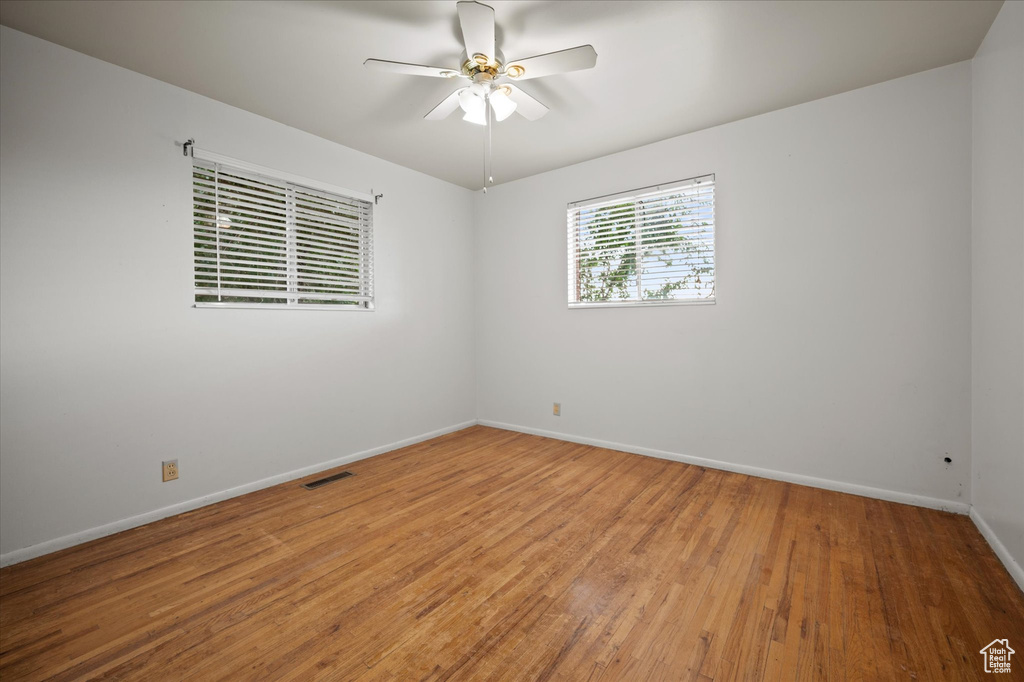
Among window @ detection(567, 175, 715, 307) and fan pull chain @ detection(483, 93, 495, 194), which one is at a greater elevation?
fan pull chain @ detection(483, 93, 495, 194)

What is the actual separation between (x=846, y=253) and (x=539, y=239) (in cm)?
254

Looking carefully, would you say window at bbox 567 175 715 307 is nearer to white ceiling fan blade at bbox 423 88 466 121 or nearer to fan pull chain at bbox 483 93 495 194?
fan pull chain at bbox 483 93 495 194

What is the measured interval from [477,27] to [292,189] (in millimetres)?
2077

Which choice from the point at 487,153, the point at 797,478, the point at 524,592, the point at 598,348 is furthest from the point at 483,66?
the point at 797,478

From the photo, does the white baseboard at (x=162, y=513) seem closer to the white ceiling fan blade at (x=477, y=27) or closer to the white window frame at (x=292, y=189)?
the white window frame at (x=292, y=189)

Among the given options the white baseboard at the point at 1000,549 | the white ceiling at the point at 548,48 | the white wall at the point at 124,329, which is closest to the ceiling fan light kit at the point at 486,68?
the white ceiling at the point at 548,48

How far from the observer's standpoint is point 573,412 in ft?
13.5

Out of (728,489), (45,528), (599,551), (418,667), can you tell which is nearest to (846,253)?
(728,489)

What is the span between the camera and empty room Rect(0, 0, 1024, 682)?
1.65m

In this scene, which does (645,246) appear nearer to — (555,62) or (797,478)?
(555,62)

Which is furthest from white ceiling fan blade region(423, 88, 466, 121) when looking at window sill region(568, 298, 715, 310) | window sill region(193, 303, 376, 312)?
window sill region(568, 298, 715, 310)

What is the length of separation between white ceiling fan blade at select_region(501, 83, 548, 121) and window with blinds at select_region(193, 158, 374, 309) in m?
1.83

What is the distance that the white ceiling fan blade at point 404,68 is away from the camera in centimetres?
209

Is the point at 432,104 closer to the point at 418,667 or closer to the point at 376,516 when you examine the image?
the point at 376,516
